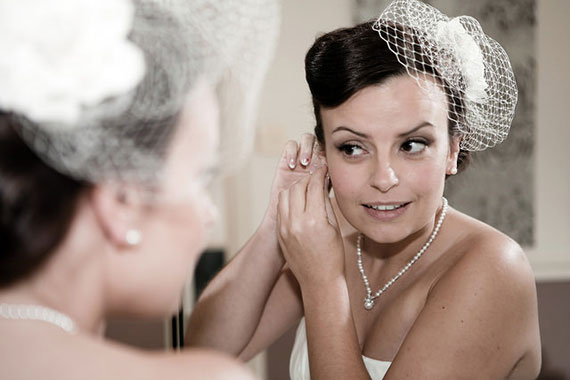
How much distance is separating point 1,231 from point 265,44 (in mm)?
449

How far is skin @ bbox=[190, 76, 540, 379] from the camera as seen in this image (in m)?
1.35

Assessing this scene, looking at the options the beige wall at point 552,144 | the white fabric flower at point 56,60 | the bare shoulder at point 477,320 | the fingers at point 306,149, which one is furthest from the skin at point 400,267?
the beige wall at point 552,144

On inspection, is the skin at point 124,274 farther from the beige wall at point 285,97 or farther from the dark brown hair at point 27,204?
the beige wall at point 285,97

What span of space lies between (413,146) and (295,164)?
0.41 metres

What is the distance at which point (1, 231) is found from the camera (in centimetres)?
74

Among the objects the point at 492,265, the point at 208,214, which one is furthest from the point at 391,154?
the point at 208,214

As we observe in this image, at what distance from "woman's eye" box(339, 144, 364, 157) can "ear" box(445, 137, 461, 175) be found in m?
0.21

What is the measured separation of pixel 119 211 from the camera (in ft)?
2.65

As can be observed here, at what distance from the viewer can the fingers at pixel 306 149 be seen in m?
1.79

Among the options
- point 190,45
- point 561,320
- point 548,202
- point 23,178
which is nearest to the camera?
point 23,178

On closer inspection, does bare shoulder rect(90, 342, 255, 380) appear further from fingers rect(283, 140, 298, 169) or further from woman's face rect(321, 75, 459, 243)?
fingers rect(283, 140, 298, 169)

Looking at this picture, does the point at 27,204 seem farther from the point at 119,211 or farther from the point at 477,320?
the point at 477,320

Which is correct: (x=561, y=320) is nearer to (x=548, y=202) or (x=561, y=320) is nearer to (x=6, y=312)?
(x=548, y=202)

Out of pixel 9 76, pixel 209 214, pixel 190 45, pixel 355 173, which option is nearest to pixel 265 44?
pixel 190 45
